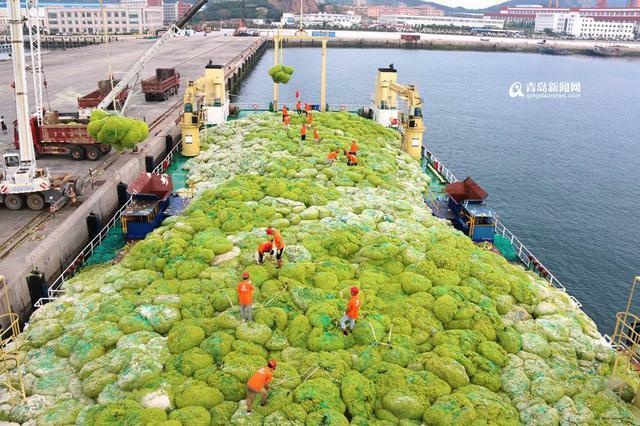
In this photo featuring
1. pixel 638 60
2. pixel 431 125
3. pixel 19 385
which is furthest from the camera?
pixel 638 60

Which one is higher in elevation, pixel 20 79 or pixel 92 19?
pixel 92 19

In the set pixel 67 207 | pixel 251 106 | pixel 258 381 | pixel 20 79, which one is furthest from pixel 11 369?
pixel 251 106

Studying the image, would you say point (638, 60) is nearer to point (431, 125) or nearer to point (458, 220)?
point (431, 125)

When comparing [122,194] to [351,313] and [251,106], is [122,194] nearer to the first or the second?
[351,313]

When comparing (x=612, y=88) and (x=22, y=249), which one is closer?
(x=22, y=249)

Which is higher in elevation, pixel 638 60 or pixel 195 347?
pixel 638 60

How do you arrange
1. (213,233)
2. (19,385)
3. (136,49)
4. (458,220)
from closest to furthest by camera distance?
1. (19,385)
2. (213,233)
3. (458,220)
4. (136,49)

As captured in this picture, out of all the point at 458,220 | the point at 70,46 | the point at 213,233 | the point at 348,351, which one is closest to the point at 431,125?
the point at 458,220

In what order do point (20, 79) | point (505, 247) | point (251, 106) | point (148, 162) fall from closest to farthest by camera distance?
point (20, 79) → point (505, 247) → point (148, 162) → point (251, 106)
